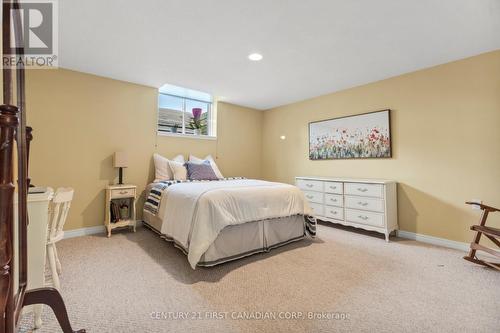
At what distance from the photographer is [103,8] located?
77.3 inches

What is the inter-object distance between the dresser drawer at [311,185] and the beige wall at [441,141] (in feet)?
1.88

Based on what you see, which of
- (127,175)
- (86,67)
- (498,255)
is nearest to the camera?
(498,255)

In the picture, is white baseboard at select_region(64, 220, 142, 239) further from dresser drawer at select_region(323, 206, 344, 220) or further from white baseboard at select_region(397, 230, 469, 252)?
white baseboard at select_region(397, 230, 469, 252)

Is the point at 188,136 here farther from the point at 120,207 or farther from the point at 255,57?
the point at 255,57

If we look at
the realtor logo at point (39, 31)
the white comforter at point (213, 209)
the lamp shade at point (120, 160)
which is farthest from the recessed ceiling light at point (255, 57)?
the lamp shade at point (120, 160)

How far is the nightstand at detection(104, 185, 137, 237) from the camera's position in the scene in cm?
327

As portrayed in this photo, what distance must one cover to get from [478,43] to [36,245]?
4296 millimetres

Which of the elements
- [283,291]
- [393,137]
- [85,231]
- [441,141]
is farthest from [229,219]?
[441,141]

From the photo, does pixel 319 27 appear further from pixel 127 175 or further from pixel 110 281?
pixel 127 175

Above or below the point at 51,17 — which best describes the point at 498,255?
below

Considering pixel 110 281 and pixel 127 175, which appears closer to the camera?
pixel 110 281

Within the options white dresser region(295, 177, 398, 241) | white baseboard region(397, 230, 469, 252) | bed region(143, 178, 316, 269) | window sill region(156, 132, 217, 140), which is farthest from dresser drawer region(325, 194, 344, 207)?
window sill region(156, 132, 217, 140)


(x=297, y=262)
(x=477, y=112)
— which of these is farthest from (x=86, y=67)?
(x=477, y=112)

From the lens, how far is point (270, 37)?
2.40 metres
